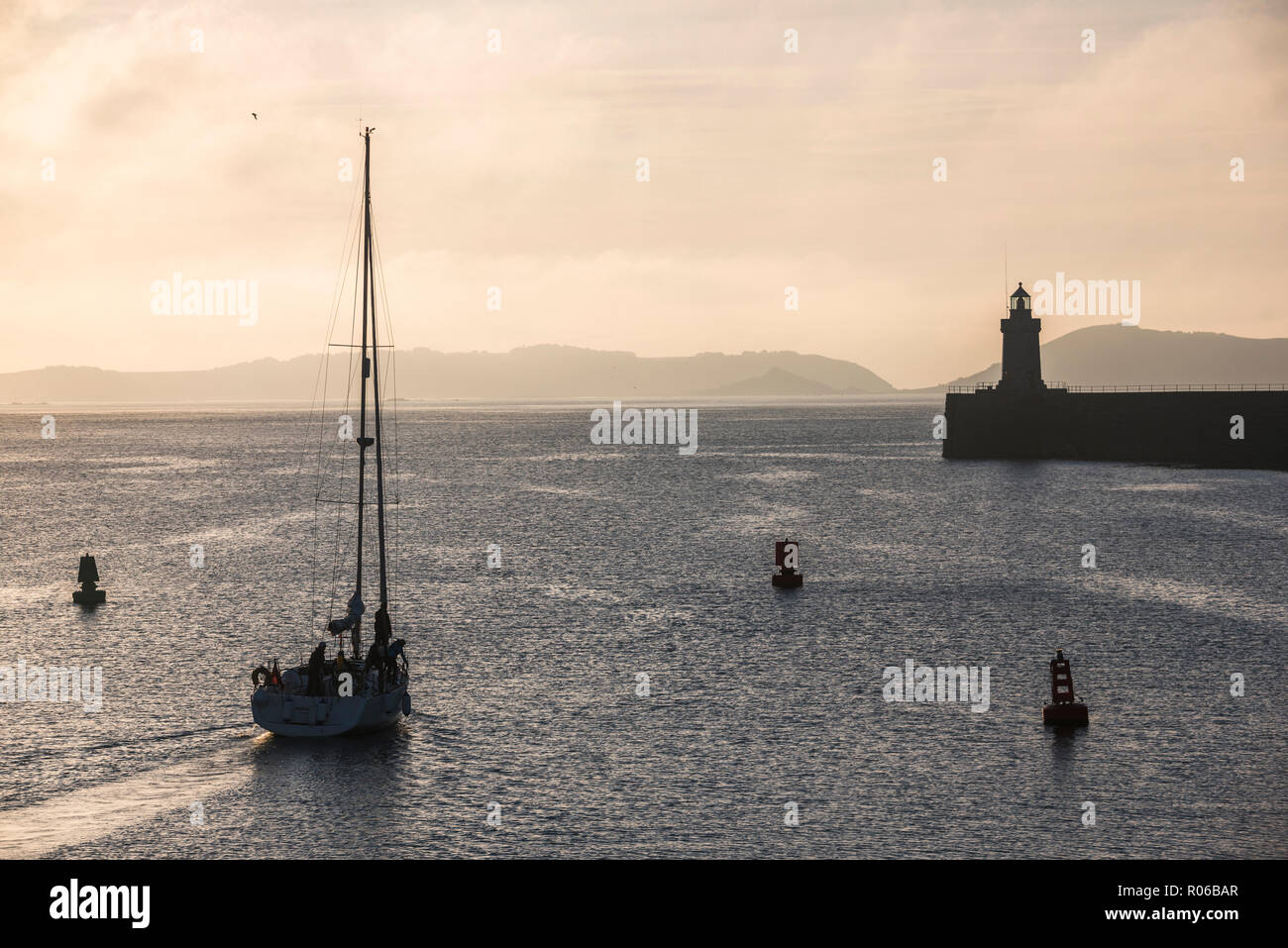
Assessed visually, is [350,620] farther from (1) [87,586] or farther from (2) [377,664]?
(1) [87,586]

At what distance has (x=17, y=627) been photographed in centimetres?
5447

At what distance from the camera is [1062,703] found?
36969mm

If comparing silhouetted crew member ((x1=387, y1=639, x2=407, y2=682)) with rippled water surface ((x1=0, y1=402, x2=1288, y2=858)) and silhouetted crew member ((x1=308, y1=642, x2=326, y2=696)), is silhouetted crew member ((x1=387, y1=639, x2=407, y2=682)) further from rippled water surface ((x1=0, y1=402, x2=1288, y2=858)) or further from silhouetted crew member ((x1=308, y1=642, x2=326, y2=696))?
silhouetted crew member ((x1=308, y1=642, x2=326, y2=696))

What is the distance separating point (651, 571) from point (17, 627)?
3386 centimetres

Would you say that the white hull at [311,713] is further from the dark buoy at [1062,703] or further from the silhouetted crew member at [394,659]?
the dark buoy at [1062,703]

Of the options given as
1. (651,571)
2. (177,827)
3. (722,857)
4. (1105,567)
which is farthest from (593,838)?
(1105,567)

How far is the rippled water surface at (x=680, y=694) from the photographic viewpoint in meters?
28.1

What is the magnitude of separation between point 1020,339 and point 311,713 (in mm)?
124434

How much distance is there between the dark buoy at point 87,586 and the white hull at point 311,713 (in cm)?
2938

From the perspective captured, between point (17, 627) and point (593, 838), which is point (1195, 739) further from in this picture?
point (17, 627)

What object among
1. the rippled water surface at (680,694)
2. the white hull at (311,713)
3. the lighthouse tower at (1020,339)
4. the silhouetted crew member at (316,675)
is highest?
the lighthouse tower at (1020,339)

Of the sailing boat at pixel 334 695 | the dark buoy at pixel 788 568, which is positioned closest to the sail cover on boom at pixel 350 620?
the sailing boat at pixel 334 695

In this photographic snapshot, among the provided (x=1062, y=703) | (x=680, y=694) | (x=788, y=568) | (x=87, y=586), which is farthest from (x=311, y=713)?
(x=788, y=568)
